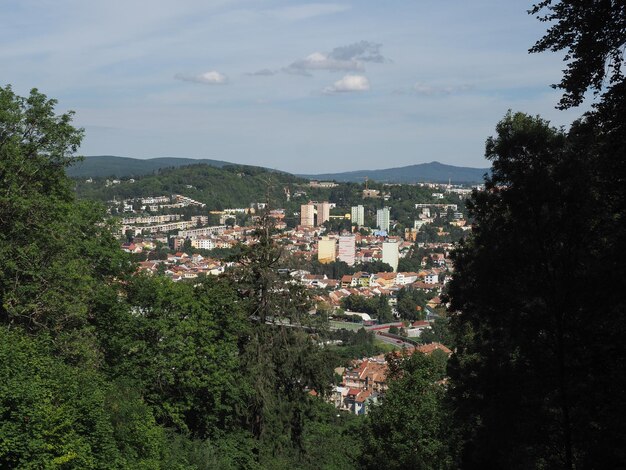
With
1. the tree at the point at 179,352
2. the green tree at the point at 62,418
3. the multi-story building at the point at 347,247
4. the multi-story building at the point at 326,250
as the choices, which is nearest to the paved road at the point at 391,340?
the tree at the point at 179,352

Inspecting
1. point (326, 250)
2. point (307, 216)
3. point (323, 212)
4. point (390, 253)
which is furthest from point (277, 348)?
point (323, 212)

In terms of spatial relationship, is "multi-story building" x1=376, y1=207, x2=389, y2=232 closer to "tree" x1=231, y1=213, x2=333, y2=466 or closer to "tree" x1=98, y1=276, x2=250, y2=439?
"tree" x1=231, y1=213, x2=333, y2=466

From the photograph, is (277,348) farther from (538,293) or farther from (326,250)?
(326,250)

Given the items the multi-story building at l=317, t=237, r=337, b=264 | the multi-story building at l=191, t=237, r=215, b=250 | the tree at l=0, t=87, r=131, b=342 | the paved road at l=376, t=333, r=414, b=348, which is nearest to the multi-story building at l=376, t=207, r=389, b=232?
the multi-story building at l=317, t=237, r=337, b=264

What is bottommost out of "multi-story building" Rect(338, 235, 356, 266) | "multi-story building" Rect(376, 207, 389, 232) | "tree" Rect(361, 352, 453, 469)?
"multi-story building" Rect(338, 235, 356, 266)

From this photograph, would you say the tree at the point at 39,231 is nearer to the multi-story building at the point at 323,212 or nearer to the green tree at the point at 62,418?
the green tree at the point at 62,418

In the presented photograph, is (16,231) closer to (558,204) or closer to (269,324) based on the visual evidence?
(269,324)

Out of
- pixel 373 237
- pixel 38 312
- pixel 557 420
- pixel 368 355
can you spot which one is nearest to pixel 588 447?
pixel 557 420
